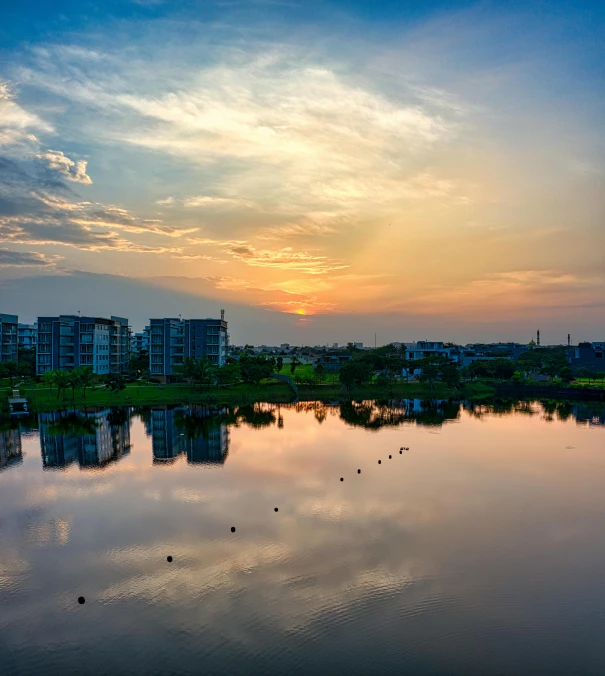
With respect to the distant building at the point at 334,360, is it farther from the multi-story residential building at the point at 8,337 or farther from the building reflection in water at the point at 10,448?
the building reflection in water at the point at 10,448

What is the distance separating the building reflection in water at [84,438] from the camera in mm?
44000

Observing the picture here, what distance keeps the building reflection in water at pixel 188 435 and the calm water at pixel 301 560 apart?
0.47 meters

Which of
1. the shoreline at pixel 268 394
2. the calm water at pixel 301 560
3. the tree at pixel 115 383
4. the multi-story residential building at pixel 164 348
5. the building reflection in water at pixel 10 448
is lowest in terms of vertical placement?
the calm water at pixel 301 560

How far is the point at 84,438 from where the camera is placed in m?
51.8

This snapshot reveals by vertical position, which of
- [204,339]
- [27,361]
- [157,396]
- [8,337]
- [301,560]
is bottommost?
[301,560]

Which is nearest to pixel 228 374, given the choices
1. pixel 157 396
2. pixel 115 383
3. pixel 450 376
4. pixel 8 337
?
pixel 157 396

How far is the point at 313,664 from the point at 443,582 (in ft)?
23.7

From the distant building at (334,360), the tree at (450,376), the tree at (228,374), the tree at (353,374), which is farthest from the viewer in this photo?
the distant building at (334,360)

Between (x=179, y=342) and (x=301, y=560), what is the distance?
75.9 meters

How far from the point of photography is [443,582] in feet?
71.1

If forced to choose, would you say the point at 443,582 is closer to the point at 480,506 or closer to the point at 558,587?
the point at 558,587

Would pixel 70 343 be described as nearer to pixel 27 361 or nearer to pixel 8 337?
pixel 27 361

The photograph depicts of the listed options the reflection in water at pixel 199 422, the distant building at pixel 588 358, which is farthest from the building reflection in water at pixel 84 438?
the distant building at pixel 588 358

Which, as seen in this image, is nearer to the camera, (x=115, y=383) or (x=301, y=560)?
(x=301, y=560)
